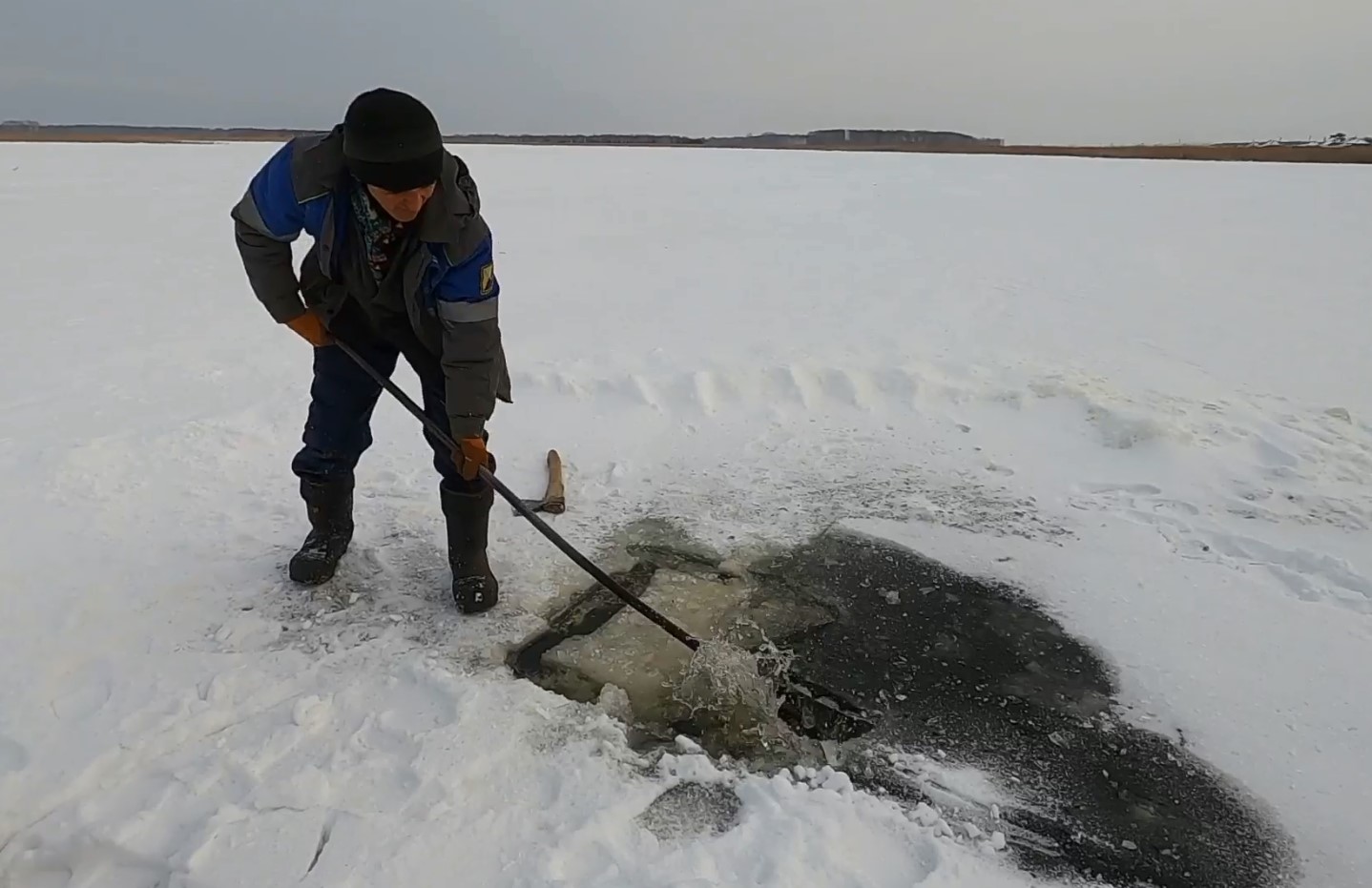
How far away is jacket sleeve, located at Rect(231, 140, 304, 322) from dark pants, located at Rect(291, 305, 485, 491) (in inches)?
7.6

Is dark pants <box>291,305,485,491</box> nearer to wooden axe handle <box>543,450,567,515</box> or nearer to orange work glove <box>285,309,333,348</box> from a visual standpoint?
orange work glove <box>285,309,333,348</box>

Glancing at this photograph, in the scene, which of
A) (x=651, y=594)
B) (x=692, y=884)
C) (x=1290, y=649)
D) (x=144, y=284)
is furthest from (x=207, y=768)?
(x=144, y=284)

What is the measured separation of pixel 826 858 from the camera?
78.2 inches

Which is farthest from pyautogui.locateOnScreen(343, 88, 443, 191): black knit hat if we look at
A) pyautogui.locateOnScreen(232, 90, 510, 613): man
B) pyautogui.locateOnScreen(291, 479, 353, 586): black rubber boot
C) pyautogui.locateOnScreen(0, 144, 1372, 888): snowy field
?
pyautogui.locateOnScreen(0, 144, 1372, 888): snowy field

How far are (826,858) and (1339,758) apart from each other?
1.42 m

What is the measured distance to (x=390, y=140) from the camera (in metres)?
2.13

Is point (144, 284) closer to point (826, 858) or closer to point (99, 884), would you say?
point (99, 884)

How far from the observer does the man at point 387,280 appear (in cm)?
219

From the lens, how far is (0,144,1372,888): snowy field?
2.05 m

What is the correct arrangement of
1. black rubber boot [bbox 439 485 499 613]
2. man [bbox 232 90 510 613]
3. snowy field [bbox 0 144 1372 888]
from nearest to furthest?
snowy field [bbox 0 144 1372 888], man [bbox 232 90 510 613], black rubber boot [bbox 439 485 499 613]

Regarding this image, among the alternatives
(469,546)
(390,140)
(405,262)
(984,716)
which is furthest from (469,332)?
(984,716)

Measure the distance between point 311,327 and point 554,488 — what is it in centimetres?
131

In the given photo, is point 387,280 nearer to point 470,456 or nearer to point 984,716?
point 470,456

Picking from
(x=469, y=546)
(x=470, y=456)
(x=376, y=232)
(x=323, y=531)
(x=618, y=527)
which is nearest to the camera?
(x=376, y=232)
